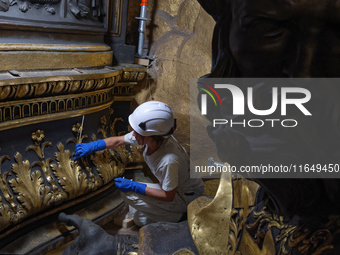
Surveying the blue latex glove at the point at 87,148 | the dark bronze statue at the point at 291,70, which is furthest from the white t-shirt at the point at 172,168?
the dark bronze statue at the point at 291,70

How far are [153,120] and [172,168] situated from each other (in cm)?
22

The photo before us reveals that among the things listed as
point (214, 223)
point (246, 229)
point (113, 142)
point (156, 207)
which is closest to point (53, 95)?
point (113, 142)

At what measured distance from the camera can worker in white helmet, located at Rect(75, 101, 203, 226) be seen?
168 cm

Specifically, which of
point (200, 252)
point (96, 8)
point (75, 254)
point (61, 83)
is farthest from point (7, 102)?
point (200, 252)

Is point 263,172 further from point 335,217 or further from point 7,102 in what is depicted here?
point 7,102

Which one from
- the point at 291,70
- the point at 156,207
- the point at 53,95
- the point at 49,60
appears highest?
the point at 291,70

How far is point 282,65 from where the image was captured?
1.90 ft

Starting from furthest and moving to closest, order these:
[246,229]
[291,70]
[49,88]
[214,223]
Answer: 1. [49,88]
2. [214,223]
3. [246,229]
4. [291,70]

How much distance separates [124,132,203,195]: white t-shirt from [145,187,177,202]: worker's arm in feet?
0.10

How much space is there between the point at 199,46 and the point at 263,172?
153 centimetres

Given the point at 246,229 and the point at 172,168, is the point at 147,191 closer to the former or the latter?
the point at 172,168

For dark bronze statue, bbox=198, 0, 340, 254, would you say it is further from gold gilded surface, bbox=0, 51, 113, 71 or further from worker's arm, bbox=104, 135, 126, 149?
worker's arm, bbox=104, 135, 126, 149

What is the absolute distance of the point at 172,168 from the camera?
5.62 ft

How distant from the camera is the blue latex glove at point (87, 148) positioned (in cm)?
180
